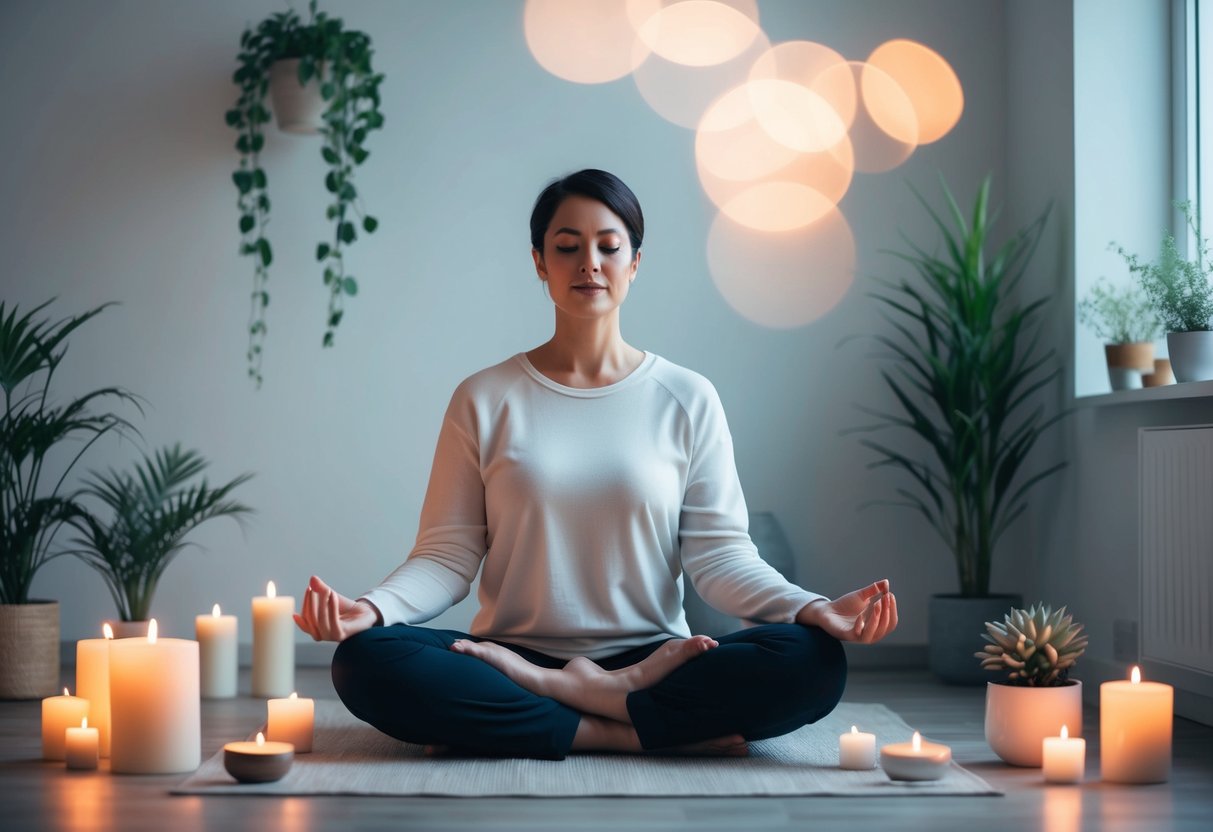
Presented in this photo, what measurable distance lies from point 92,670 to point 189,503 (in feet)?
3.63

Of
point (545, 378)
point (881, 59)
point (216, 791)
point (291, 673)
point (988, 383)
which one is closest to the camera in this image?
point (216, 791)

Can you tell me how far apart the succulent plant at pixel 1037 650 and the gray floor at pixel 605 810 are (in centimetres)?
17

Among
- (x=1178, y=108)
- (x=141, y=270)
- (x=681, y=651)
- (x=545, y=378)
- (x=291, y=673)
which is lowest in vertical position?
(x=291, y=673)

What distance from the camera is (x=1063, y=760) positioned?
2.18 metres

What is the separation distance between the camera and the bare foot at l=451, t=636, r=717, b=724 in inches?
92.7

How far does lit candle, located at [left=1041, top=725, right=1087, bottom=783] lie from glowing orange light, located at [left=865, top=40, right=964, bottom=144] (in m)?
2.23

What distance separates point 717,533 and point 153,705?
1.08 m

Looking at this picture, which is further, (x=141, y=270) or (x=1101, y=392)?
(x=141, y=270)

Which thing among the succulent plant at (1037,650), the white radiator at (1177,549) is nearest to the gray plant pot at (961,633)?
the white radiator at (1177,549)

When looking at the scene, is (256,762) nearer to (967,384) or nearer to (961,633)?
(961,633)

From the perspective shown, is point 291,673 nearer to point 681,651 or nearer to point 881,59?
point 681,651

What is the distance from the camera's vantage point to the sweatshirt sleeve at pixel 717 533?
2.49 metres

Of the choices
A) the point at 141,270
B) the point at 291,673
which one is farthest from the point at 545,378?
the point at 141,270

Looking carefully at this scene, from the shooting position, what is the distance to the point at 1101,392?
351 cm
